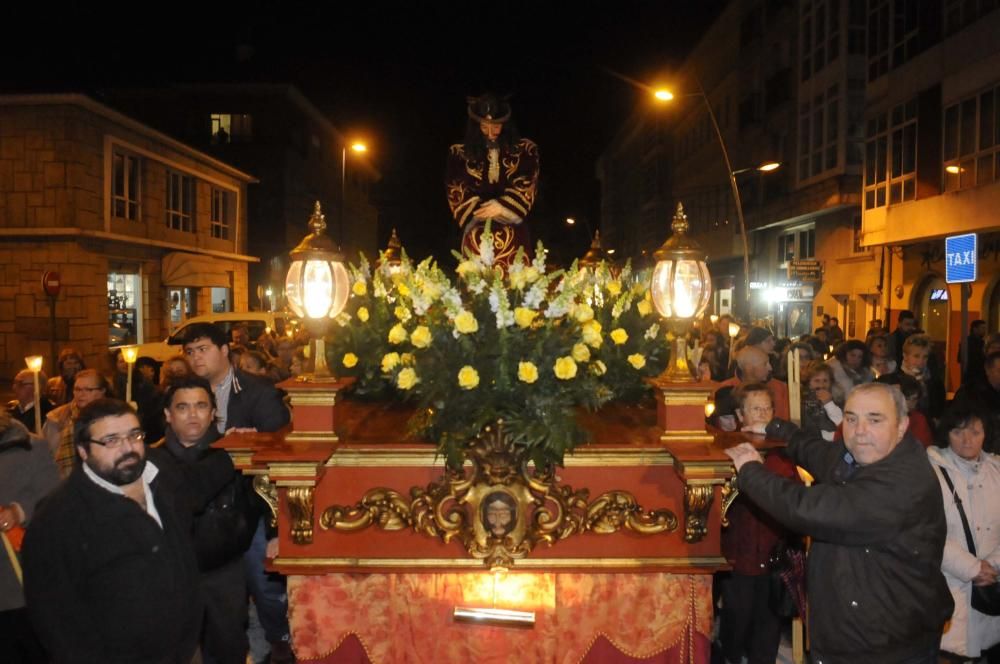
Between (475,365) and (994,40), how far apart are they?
636 inches

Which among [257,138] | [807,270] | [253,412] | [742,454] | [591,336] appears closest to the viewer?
[742,454]

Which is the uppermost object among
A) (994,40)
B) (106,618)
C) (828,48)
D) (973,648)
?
(828,48)

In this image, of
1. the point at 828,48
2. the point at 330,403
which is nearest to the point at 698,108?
the point at 828,48

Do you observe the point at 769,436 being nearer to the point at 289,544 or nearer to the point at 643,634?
the point at 643,634

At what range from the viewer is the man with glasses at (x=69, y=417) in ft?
18.9

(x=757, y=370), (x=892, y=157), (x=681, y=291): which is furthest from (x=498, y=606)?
(x=892, y=157)

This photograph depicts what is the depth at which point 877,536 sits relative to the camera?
3.29 metres

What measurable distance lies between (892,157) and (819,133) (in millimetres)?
5456

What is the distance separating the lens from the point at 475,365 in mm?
4160

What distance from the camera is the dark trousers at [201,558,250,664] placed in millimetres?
4465

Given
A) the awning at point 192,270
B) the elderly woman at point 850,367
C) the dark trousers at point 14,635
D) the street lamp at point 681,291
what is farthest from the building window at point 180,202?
the street lamp at point 681,291

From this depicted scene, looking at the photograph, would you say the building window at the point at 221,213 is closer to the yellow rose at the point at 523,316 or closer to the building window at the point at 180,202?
the building window at the point at 180,202

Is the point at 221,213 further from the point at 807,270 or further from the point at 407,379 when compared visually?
the point at 407,379

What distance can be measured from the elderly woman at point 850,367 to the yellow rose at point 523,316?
4500 mm
